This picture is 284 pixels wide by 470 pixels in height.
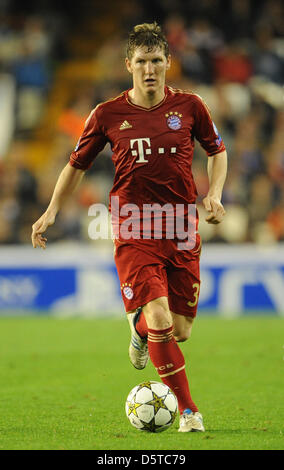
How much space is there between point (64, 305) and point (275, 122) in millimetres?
5151

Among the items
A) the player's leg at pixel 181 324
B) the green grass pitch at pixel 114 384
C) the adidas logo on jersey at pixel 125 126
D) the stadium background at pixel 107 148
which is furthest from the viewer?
the stadium background at pixel 107 148

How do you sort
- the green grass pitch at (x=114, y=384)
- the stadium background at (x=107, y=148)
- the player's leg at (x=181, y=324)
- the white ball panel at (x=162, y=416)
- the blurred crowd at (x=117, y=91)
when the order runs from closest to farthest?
the green grass pitch at (x=114, y=384) → the white ball panel at (x=162, y=416) → the player's leg at (x=181, y=324) → the stadium background at (x=107, y=148) → the blurred crowd at (x=117, y=91)

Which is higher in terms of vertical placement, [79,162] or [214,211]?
[79,162]

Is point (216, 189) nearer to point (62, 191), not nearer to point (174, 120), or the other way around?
point (174, 120)

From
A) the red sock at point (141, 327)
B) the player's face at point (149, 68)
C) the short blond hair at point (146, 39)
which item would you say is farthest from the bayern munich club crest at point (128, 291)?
the short blond hair at point (146, 39)

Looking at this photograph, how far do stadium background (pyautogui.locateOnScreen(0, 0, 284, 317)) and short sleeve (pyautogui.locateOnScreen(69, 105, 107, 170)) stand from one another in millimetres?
7771

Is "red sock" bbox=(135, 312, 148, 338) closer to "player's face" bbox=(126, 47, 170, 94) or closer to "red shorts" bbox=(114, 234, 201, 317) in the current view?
"red shorts" bbox=(114, 234, 201, 317)

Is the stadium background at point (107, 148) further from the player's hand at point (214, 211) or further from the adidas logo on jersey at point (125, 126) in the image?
the player's hand at point (214, 211)

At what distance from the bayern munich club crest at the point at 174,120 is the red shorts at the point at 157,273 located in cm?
77

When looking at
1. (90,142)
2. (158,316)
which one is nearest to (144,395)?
(158,316)

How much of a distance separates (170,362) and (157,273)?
1.94 feet

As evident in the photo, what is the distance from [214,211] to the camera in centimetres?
567

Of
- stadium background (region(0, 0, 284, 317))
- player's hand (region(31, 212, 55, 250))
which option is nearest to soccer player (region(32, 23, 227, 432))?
player's hand (region(31, 212, 55, 250))

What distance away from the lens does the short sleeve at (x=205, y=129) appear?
613 centimetres
